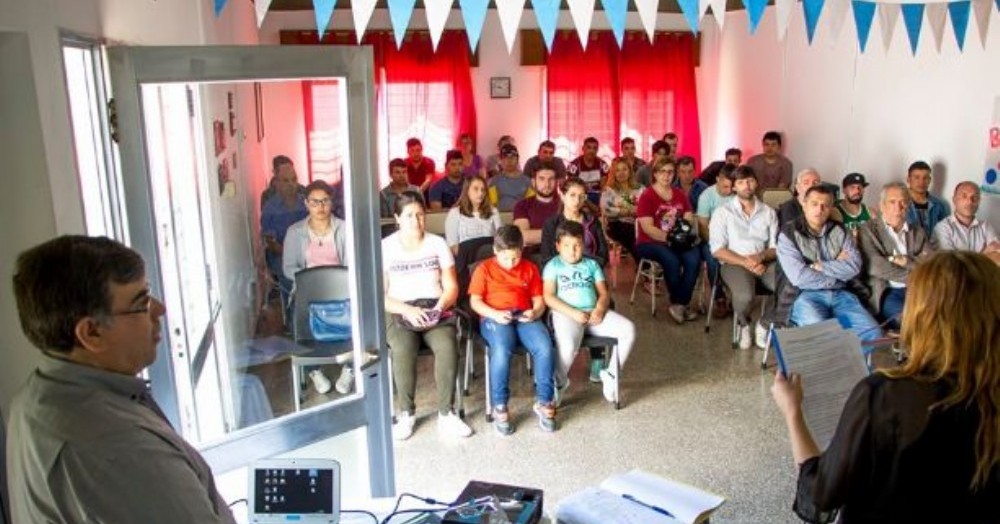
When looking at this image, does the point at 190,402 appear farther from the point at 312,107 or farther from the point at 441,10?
the point at 441,10

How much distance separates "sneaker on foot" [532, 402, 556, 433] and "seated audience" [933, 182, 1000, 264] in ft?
8.21

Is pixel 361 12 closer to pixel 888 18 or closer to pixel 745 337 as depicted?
pixel 888 18

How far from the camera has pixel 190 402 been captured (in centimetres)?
246

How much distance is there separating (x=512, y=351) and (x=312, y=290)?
1.17m

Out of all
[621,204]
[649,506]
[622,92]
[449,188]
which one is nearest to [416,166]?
[449,188]

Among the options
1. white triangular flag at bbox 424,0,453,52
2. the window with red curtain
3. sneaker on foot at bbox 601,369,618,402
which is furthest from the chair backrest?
the window with red curtain

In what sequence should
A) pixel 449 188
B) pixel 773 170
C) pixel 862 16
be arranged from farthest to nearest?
pixel 773 170 < pixel 449 188 < pixel 862 16

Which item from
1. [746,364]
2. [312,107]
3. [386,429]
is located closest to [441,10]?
[312,107]

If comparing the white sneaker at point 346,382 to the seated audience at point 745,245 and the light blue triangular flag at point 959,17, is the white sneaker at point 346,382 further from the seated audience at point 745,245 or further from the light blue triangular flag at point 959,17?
the light blue triangular flag at point 959,17

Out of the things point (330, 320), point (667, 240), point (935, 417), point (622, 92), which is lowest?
point (667, 240)

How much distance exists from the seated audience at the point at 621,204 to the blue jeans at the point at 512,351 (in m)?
2.14

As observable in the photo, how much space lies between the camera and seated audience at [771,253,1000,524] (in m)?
1.46

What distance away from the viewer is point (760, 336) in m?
4.71

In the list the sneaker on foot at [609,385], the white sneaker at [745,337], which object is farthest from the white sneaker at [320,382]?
the white sneaker at [745,337]
